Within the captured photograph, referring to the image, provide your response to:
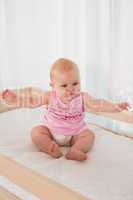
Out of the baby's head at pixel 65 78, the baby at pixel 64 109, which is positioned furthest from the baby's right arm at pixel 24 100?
the baby's head at pixel 65 78

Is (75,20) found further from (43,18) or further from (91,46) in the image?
(43,18)

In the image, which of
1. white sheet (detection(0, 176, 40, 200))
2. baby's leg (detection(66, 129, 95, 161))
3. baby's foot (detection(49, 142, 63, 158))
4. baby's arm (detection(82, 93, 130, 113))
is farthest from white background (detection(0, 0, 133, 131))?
white sheet (detection(0, 176, 40, 200))

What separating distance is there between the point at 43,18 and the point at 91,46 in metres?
0.35

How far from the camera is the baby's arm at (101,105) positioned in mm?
1044

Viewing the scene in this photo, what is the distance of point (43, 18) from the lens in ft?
4.80

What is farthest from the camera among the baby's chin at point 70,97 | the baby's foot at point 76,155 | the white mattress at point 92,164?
the baby's chin at point 70,97

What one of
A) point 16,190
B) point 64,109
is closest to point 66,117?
point 64,109

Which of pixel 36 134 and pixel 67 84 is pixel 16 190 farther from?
pixel 67 84

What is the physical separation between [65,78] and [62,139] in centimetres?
21

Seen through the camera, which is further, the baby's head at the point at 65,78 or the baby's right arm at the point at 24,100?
the baby's right arm at the point at 24,100

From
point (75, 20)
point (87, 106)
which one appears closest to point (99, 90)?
point (87, 106)

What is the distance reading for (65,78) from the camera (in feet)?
3.40

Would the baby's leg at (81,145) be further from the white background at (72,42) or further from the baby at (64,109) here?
the white background at (72,42)

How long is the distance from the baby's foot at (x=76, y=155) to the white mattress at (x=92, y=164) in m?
0.01
